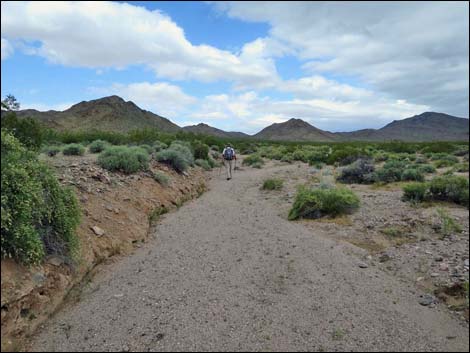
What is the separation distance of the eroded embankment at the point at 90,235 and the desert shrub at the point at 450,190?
8758mm

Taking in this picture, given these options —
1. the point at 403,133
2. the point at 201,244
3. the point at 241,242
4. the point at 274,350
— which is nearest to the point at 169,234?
the point at 201,244

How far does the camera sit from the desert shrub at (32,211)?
518 cm

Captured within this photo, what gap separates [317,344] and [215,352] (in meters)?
1.24

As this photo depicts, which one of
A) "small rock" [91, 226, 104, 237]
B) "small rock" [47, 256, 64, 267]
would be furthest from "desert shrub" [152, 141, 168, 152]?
"small rock" [47, 256, 64, 267]

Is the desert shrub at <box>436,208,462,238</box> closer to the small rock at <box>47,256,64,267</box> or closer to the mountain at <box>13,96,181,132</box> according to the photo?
the small rock at <box>47,256,64,267</box>

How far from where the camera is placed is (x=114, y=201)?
10.1 metres

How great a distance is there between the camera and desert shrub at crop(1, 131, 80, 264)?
518 centimetres

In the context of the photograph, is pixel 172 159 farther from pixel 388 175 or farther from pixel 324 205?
pixel 388 175

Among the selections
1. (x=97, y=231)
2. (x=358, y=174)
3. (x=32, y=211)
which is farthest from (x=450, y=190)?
(x=32, y=211)

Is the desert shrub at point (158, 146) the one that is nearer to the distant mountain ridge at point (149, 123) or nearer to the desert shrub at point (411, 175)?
the desert shrub at point (411, 175)

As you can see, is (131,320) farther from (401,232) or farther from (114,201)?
(401,232)

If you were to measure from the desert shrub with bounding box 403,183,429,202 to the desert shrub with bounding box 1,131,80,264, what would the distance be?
10.2 meters

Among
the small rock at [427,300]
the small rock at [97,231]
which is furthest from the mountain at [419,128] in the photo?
the small rock at [97,231]

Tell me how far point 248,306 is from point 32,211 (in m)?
3.57
